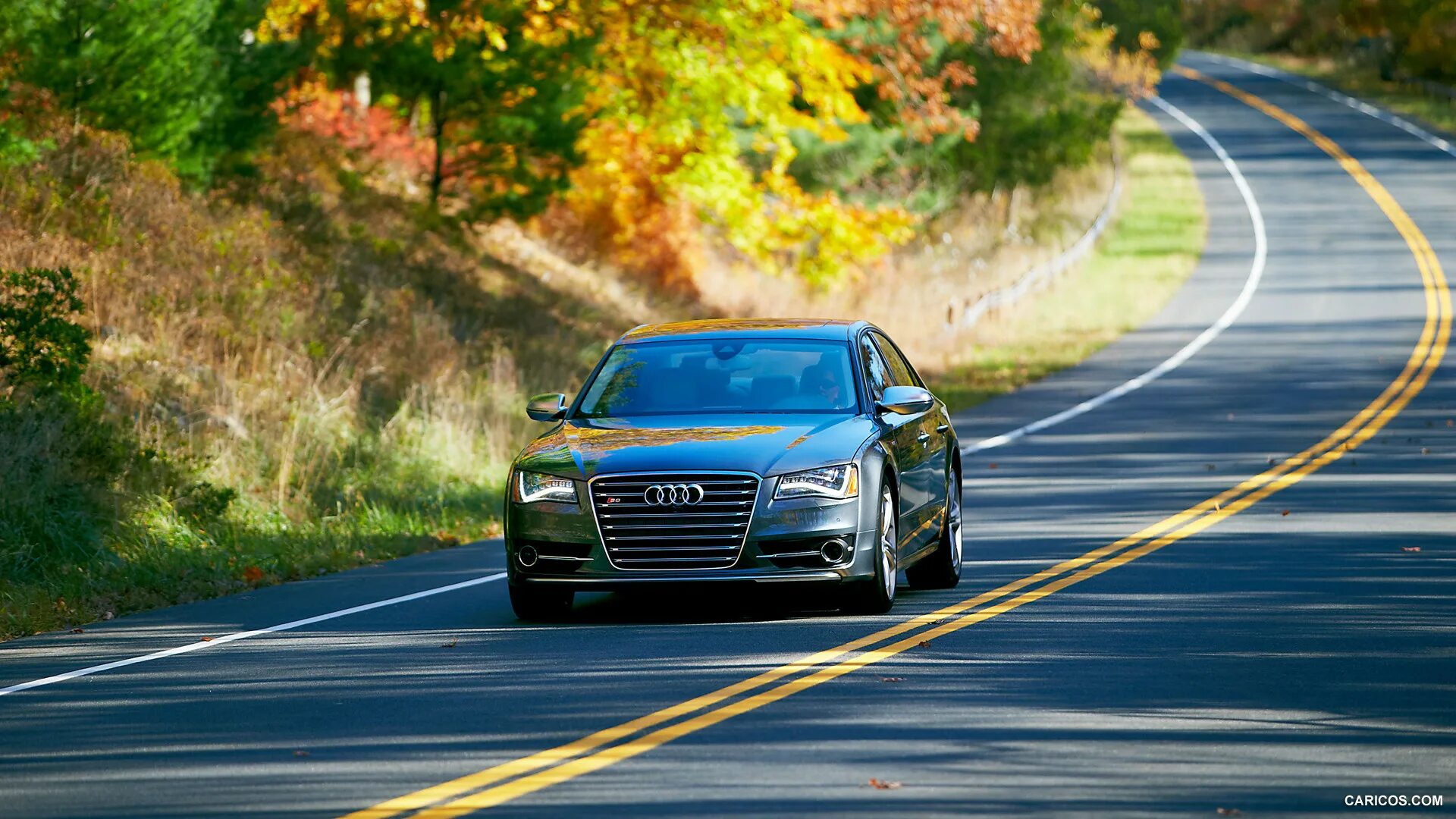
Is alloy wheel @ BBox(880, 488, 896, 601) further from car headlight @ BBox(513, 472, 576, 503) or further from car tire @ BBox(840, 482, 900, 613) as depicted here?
car headlight @ BBox(513, 472, 576, 503)

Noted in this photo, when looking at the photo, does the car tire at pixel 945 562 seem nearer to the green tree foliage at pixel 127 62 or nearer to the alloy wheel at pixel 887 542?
the alloy wheel at pixel 887 542

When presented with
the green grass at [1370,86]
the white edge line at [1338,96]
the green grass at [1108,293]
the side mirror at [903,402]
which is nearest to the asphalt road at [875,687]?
the side mirror at [903,402]

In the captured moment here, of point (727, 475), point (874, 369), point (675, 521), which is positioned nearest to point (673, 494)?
point (675, 521)

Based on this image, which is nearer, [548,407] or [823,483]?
[823,483]

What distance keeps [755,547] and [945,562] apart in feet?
7.49

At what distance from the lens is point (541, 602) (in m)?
12.5

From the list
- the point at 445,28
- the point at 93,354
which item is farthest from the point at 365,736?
the point at 445,28

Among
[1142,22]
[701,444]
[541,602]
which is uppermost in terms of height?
[1142,22]

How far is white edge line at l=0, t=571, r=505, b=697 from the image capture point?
1095cm

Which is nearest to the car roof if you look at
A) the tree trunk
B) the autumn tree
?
the autumn tree

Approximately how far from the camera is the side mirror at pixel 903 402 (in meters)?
12.9

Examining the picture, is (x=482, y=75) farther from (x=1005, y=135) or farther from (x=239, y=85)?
(x=1005, y=135)

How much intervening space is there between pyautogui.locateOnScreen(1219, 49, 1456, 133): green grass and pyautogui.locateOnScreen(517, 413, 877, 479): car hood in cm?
7416

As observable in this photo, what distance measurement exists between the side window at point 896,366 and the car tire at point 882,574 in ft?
5.24
